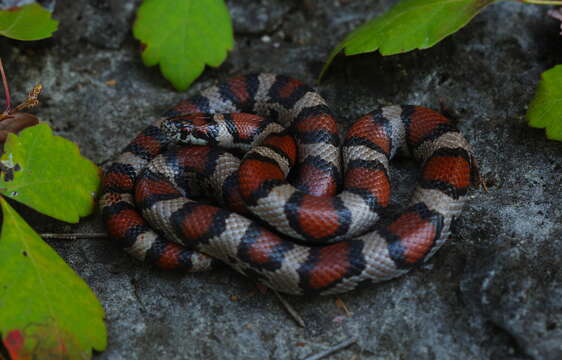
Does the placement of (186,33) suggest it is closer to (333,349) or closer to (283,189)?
(283,189)

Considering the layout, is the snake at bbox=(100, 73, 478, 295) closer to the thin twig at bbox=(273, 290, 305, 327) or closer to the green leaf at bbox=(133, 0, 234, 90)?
the thin twig at bbox=(273, 290, 305, 327)

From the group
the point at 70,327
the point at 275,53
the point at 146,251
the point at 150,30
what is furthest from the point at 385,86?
the point at 70,327

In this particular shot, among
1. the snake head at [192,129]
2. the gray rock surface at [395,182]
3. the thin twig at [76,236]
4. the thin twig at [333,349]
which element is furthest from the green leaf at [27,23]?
the thin twig at [333,349]

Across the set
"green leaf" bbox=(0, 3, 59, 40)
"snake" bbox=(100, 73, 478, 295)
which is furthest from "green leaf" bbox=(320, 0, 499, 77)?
"green leaf" bbox=(0, 3, 59, 40)

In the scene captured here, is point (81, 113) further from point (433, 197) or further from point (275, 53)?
point (433, 197)

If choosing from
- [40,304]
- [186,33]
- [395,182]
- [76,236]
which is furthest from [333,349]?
[186,33]

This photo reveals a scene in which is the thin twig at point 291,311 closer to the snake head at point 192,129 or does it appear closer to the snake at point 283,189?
the snake at point 283,189
